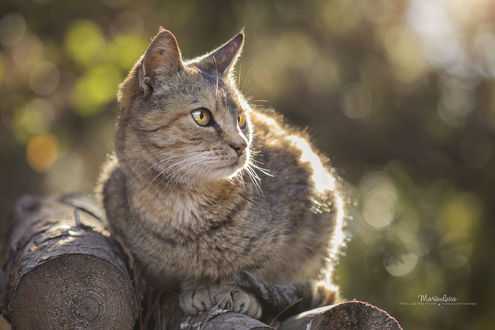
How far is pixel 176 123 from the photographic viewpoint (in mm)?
1927

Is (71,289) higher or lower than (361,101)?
lower

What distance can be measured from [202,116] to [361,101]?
2491 millimetres

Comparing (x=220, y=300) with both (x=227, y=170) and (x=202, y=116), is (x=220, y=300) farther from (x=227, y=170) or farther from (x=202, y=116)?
(x=202, y=116)

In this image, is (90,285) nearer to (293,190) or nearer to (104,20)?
(293,190)

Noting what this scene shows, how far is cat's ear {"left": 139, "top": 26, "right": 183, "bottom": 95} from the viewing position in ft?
6.27

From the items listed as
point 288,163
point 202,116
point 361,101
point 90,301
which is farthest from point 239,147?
point 361,101

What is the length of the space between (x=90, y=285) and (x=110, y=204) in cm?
83

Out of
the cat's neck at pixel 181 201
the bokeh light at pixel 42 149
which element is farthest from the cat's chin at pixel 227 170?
the bokeh light at pixel 42 149

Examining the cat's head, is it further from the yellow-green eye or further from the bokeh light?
the bokeh light

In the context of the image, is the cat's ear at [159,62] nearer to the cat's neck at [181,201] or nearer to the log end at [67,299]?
the cat's neck at [181,201]

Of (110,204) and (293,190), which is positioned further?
(110,204)

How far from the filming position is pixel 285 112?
4324 millimetres

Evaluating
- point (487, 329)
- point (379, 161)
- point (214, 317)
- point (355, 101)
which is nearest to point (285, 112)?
point (355, 101)

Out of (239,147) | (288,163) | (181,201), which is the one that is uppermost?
(239,147)
